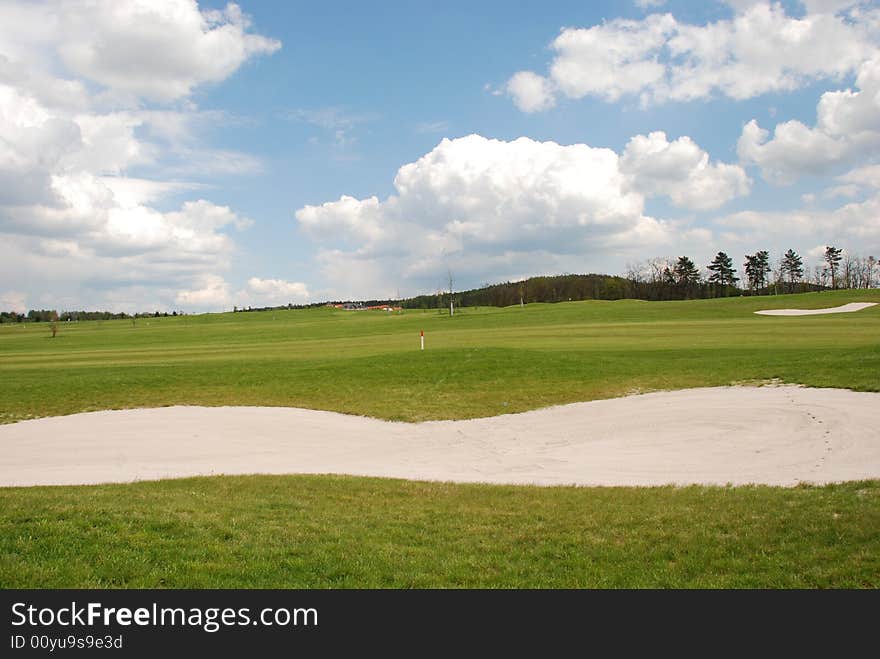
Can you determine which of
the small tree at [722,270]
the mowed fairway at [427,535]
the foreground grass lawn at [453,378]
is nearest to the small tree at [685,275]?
the small tree at [722,270]

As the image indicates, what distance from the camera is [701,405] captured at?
19.4 metres

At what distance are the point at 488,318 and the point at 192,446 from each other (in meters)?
73.7

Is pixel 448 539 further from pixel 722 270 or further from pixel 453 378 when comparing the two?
pixel 722 270

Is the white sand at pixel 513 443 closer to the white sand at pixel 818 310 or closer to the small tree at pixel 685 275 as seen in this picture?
the white sand at pixel 818 310

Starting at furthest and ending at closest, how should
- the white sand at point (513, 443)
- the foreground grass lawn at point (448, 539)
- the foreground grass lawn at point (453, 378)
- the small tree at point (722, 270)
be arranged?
1. the small tree at point (722, 270)
2. the foreground grass lawn at point (453, 378)
3. the white sand at point (513, 443)
4. the foreground grass lawn at point (448, 539)

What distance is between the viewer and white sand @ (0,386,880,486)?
546 inches

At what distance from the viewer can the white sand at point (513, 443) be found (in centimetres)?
1387

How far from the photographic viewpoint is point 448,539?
840 centimetres

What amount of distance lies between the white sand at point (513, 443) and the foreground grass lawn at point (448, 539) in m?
3.11

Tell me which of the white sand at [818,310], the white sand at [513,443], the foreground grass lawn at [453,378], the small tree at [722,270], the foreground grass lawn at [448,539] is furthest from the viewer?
the small tree at [722,270]

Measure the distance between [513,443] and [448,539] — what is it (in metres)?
10.00

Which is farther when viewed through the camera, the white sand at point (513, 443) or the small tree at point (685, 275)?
the small tree at point (685, 275)

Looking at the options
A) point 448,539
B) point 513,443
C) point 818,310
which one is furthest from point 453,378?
point 818,310
